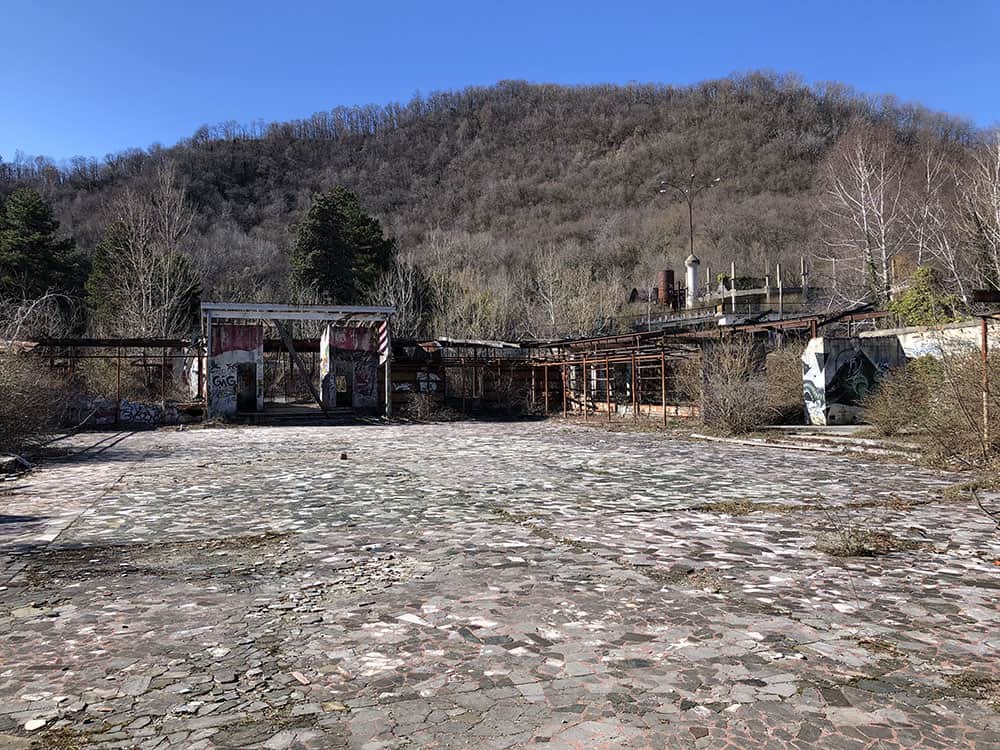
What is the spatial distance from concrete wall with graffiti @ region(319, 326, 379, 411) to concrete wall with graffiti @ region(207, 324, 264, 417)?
9.90ft

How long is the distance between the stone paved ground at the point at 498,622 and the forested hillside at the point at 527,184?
125 ft

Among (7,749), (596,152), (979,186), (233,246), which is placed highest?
(596,152)

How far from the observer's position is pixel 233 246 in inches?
2778

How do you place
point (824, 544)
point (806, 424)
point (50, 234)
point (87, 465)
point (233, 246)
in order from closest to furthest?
point (824, 544)
point (87, 465)
point (806, 424)
point (50, 234)
point (233, 246)

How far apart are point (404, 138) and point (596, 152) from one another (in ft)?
121

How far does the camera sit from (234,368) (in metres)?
29.8

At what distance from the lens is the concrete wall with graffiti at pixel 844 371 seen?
2156 centimetres

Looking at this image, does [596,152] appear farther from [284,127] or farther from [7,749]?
[7,749]

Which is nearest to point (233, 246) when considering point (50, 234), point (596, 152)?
point (50, 234)

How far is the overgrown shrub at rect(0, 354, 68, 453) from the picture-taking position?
14570mm

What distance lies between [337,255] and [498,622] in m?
48.6

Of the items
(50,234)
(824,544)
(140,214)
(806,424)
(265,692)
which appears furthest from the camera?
(50,234)

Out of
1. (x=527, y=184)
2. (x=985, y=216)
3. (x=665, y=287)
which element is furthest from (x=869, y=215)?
(x=527, y=184)

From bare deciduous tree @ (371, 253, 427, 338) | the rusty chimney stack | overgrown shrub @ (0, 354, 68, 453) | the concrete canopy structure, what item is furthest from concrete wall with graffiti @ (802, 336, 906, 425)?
the rusty chimney stack
